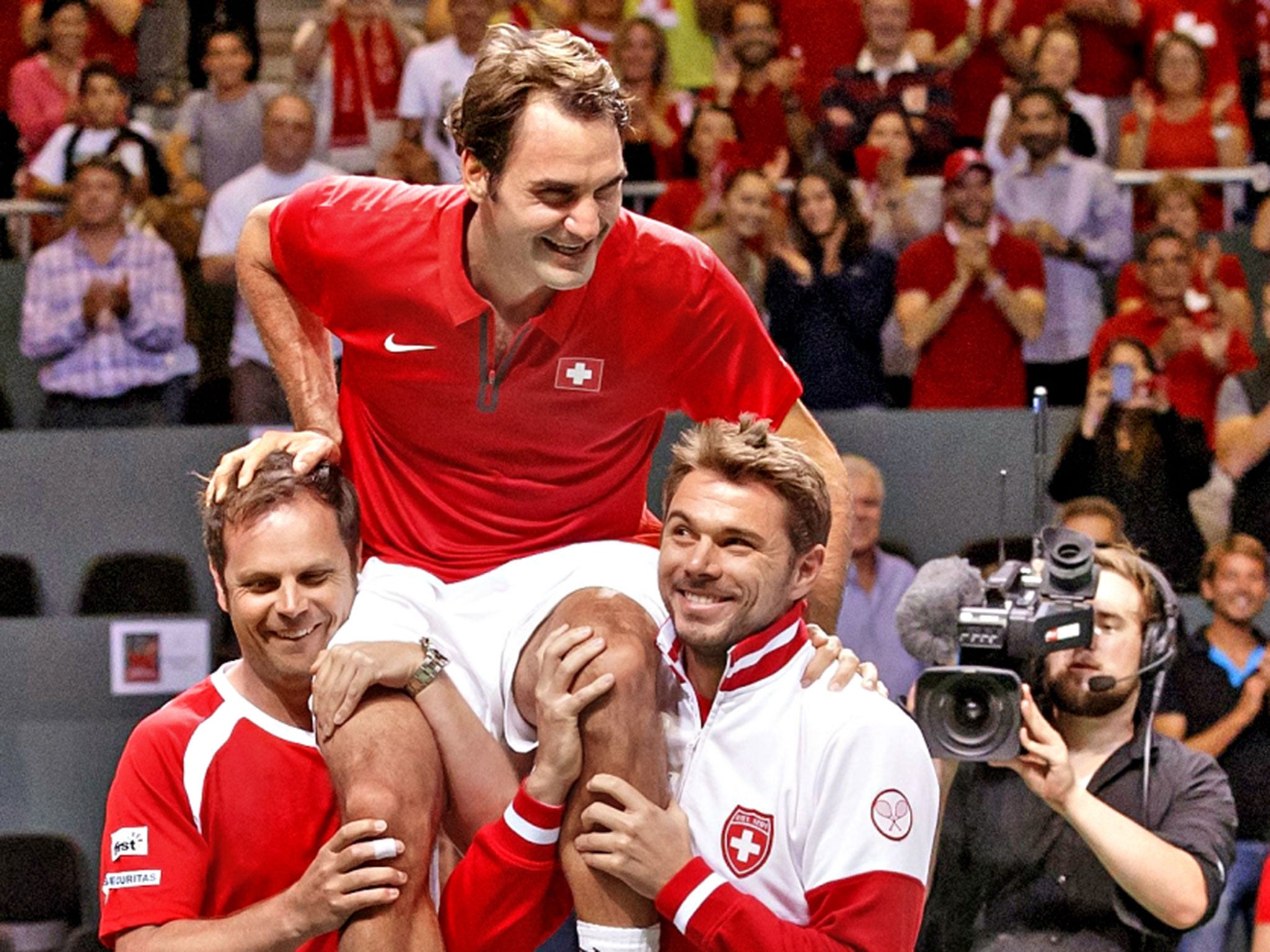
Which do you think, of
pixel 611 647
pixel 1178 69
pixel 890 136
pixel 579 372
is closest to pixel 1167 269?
pixel 890 136

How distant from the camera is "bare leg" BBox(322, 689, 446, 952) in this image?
9.86 ft

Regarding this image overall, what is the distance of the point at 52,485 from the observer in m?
6.87

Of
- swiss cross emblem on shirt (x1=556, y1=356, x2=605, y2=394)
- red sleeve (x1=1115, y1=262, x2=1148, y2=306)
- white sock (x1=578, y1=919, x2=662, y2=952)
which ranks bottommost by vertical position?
white sock (x1=578, y1=919, x2=662, y2=952)

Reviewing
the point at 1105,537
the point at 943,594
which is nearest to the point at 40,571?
the point at 1105,537

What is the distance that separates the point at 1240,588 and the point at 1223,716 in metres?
0.37

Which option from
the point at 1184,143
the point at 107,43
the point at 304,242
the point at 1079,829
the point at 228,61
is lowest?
the point at 1079,829

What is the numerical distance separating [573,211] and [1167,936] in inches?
71.0

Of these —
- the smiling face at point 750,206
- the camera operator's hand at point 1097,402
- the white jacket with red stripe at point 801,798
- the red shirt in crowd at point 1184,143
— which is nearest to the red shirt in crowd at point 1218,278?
the camera operator's hand at point 1097,402

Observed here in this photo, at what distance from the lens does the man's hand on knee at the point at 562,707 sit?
3.00 metres

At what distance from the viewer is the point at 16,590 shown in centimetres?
663

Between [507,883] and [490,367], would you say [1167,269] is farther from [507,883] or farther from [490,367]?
[507,883]

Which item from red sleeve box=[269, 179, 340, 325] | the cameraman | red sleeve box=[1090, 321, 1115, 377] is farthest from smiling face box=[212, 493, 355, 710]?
red sleeve box=[1090, 321, 1115, 377]

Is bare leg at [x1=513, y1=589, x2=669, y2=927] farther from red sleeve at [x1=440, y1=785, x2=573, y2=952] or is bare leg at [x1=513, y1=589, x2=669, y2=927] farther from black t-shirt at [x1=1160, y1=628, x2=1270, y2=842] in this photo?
black t-shirt at [x1=1160, y1=628, x2=1270, y2=842]

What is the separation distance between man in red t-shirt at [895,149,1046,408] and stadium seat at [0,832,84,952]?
310 centimetres
